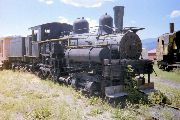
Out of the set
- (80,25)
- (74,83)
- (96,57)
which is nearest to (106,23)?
(80,25)

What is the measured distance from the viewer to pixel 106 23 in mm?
13203

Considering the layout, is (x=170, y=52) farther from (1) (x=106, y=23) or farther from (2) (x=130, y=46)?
(2) (x=130, y=46)

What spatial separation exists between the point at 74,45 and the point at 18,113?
5810 millimetres

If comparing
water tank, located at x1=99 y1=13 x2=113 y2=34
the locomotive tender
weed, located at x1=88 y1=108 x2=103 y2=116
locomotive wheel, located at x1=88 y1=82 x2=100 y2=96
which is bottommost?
weed, located at x1=88 y1=108 x2=103 y2=116

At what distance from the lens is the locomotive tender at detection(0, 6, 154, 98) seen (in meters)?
10.7

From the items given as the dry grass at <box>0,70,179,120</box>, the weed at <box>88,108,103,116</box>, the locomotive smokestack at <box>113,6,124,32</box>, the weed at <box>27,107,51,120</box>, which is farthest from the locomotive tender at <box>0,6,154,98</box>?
the weed at <box>27,107,51,120</box>

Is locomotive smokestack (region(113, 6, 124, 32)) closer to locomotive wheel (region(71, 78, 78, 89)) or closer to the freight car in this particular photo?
locomotive wheel (region(71, 78, 78, 89))

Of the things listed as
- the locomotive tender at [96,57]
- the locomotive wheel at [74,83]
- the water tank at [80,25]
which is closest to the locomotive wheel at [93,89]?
the locomotive tender at [96,57]

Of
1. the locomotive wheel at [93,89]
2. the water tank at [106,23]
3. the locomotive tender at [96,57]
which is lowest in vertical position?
the locomotive wheel at [93,89]

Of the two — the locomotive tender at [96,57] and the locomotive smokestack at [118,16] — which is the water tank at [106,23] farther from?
the locomotive smokestack at [118,16]

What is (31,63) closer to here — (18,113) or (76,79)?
(76,79)

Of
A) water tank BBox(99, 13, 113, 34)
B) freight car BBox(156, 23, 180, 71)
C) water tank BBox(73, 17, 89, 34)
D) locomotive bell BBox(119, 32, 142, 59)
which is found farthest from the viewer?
freight car BBox(156, 23, 180, 71)

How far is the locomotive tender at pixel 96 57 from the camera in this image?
10672 millimetres

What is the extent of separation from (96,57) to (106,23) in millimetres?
3095
